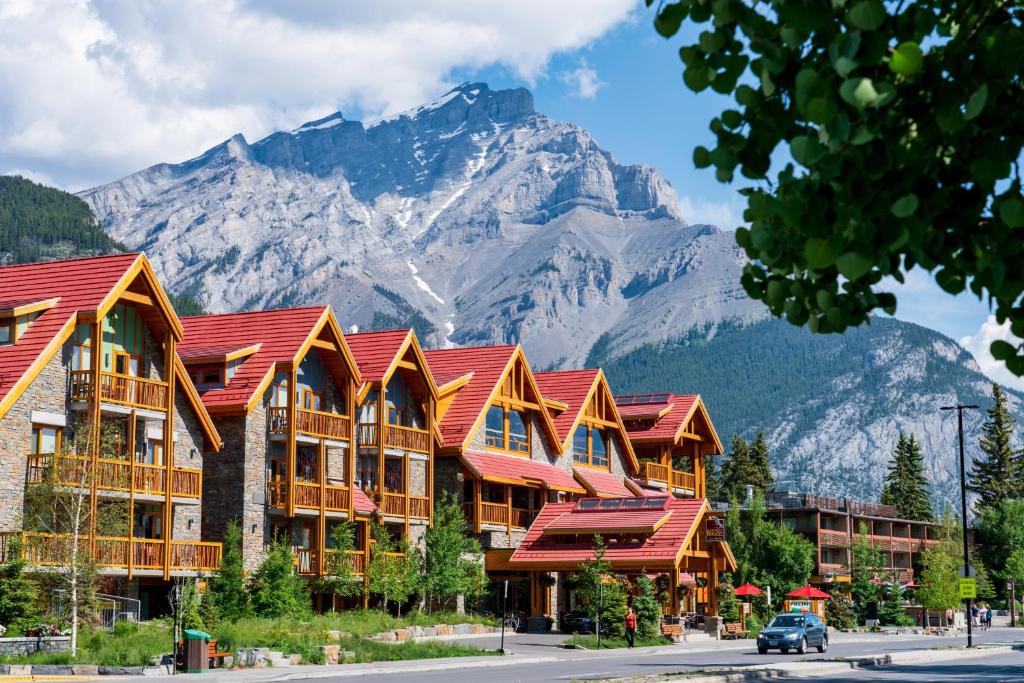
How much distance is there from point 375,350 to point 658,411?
1025 inches

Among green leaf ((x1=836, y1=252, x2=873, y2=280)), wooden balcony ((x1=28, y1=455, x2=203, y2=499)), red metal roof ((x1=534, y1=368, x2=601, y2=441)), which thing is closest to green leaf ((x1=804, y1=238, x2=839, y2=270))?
green leaf ((x1=836, y1=252, x2=873, y2=280))

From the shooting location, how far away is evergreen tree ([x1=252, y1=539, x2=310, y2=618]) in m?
45.3

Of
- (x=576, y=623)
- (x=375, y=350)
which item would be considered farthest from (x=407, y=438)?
(x=576, y=623)

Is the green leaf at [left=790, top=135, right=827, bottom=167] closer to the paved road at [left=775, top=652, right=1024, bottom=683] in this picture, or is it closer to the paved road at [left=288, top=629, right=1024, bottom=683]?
the paved road at [left=288, top=629, right=1024, bottom=683]

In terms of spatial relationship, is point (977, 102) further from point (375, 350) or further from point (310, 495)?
point (375, 350)

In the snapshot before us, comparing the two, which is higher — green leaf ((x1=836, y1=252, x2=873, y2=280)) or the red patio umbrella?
green leaf ((x1=836, y1=252, x2=873, y2=280))

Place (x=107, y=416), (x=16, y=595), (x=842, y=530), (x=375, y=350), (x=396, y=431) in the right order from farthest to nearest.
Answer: (x=842, y=530)
(x=375, y=350)
(x=396, y=431)
(x=107, y=416)
(x=16, y=595)

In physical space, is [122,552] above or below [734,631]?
above

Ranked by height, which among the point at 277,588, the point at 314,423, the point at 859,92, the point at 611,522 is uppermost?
the point at 314,423

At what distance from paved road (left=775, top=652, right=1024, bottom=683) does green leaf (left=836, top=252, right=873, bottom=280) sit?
1189 inches

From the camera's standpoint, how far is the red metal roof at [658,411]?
77438 mm

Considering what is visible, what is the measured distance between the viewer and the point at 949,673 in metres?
38.4

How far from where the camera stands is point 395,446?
55.4m

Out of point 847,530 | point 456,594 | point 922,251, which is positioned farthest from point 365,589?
point 847,530
